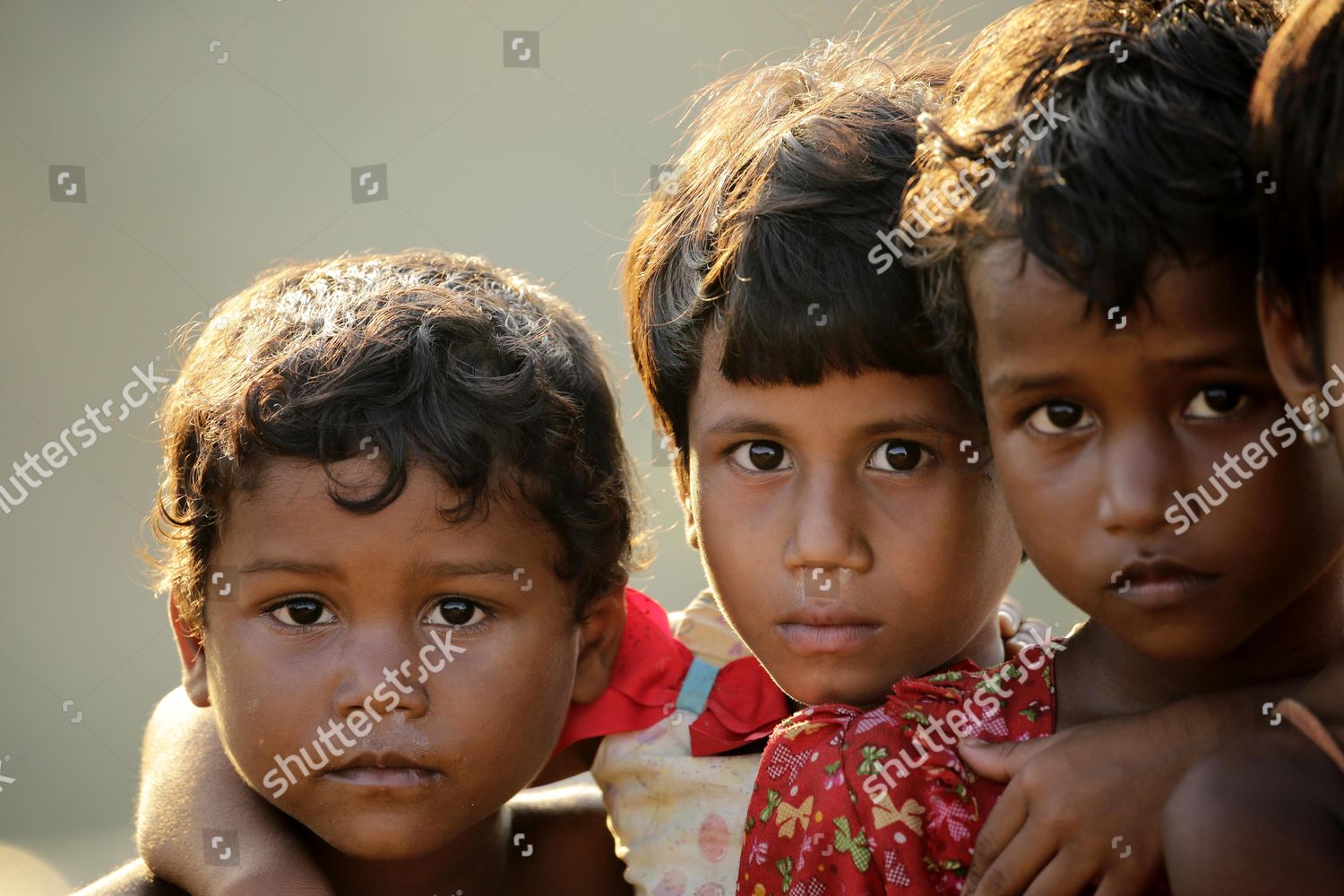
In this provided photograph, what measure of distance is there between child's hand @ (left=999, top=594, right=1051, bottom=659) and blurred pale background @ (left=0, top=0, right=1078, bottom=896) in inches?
82.6

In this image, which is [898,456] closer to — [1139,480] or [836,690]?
[836,690]

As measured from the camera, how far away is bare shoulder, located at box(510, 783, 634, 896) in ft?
7.38

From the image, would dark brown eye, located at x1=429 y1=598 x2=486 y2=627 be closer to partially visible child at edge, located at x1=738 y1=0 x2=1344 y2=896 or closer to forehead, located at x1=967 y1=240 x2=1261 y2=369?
partially visible child at edge, located at x1=738 y1=0 x2=1344 y2=896

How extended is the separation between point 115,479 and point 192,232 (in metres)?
0.83

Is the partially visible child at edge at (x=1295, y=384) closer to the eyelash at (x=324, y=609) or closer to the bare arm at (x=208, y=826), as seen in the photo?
the eyelash at (x=324, y=609)

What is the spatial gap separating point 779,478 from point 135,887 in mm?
1223

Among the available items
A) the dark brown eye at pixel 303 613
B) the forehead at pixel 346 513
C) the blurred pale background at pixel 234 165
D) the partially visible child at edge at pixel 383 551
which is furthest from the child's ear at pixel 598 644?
the blurred pale background at pixel 234 165

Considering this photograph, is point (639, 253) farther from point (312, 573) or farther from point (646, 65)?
point (646, 65)

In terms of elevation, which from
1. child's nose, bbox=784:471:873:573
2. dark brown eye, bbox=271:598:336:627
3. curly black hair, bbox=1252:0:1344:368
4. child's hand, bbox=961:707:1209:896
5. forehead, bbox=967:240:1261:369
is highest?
curly black hair, bbox=1252:0:1344:368

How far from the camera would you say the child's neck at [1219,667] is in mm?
1471

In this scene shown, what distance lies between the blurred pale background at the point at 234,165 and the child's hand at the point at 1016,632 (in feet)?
6.89

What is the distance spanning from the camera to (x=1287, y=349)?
3.94 ft

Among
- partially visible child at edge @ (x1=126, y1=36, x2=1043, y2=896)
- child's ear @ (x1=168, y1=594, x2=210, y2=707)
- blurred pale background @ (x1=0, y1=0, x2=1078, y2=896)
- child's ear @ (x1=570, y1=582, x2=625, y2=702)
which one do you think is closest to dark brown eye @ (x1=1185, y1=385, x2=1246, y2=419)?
partially visible child at edge @ (x1=126, y1=36, x2=1043, y2=896)

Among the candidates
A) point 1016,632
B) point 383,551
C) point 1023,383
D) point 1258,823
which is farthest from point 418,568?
point 1258,823
